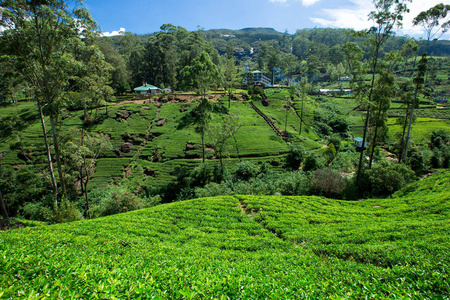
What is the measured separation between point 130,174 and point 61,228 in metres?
24.3

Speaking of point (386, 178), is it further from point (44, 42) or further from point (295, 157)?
point (44, 42)

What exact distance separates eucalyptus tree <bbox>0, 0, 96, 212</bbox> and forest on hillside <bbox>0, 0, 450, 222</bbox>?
8 centimetres

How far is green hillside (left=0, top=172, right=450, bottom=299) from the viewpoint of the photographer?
5.45 metres

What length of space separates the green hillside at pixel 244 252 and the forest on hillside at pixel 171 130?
330 inches

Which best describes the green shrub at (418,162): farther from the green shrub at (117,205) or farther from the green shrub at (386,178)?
the green shrub at (117,205)

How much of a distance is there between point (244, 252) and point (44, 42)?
23280mm

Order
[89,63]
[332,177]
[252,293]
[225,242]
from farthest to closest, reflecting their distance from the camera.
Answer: [332,177] < [89,63] < [225,242] < [252,293]

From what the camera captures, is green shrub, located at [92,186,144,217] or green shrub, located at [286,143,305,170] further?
green shrub, located at [286,143,305,170]

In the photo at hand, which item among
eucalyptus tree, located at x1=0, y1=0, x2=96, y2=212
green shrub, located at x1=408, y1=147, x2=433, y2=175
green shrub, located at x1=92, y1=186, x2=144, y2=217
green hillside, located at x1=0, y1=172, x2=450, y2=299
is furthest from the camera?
green shrub, located at x1=408, y1=147, x2=433, y2=175

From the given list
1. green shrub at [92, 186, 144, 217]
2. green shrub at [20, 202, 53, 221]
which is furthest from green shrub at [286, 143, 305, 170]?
green shrub at [20, 202, 53, 221]

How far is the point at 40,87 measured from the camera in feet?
58.6

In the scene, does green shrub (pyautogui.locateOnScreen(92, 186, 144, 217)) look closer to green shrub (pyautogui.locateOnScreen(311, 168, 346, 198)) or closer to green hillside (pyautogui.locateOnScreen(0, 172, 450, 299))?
green hillside (pyautogui.locateOnScreen(0, 172, 450, 299))

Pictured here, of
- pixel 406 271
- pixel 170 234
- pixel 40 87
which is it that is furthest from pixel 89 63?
pixel 406 271

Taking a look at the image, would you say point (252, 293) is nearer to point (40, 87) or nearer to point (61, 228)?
point (61, 228)
